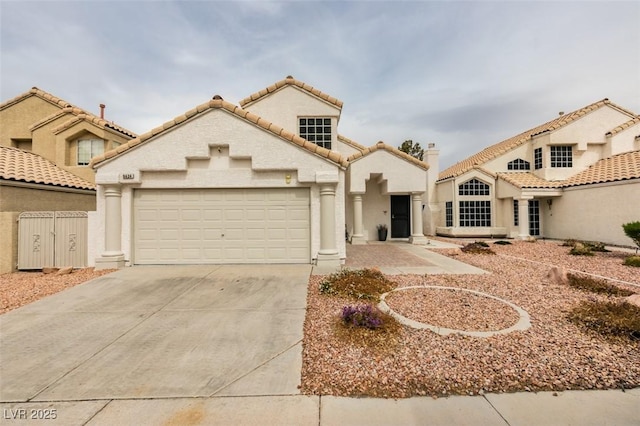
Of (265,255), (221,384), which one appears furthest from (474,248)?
(221,384)

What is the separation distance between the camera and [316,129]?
49.4 feet

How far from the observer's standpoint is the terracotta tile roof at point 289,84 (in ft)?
47.6

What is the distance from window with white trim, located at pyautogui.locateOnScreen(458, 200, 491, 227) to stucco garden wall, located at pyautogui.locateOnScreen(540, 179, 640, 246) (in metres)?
3.59

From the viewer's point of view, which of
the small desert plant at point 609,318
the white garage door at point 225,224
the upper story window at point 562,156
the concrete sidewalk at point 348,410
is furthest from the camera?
the upper story window at point 562,156

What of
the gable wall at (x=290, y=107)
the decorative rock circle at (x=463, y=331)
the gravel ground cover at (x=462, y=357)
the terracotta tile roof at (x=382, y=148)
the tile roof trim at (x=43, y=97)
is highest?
the tile roof trim at (x=43, y=97)

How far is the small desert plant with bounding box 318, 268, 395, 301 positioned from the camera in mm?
6312

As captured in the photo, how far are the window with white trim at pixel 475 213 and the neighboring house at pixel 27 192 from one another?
21090 millimetres

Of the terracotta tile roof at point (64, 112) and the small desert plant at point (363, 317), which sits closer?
the small desert plant at point (363, 317)

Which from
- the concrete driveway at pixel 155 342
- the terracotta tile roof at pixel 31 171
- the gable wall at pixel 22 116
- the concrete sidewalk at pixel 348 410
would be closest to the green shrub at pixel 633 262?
the concrete sidewalk at pixel 348 410

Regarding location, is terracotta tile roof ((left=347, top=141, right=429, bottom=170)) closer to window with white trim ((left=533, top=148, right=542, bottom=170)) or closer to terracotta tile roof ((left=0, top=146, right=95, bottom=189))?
window with white trim ((left=533, top=148, right=542, bottom=170))

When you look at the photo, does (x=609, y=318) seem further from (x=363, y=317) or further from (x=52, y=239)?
(x=52, y=239)

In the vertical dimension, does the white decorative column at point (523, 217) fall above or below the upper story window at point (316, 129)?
below

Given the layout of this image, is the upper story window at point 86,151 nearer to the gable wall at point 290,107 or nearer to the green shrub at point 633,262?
the gable wall at point 290,107

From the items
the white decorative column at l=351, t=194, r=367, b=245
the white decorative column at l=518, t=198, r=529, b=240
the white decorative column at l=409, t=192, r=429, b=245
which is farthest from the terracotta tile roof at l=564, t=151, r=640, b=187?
the white decorative column at l=351, t=194, r=367, b=245
